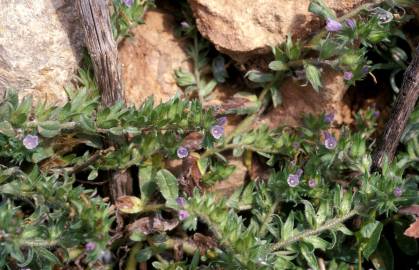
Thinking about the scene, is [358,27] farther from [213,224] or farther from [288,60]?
[213,224]

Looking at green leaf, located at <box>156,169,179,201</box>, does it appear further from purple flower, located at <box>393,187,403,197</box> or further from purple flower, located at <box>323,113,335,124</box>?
purple flower, located at <box>393,187,403,197</box>

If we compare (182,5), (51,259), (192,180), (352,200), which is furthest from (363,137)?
(51,259)

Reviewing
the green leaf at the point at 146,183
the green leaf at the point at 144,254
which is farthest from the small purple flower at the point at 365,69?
the green leaf at the point at 144,254

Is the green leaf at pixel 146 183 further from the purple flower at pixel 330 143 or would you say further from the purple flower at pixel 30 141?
the purple flower at pixel 330 143

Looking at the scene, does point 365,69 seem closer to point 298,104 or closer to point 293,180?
point 298,104

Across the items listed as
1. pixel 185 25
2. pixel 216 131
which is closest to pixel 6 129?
pixel 216 131

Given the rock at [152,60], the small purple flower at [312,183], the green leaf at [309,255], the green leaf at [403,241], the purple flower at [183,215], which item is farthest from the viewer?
the rock at [152,60]
